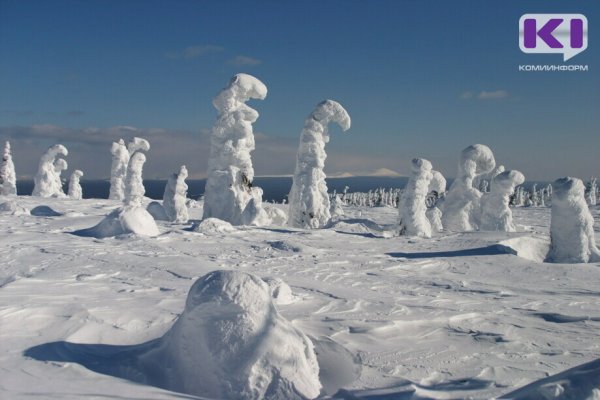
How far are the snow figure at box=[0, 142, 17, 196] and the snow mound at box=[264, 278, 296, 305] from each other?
1440 inches

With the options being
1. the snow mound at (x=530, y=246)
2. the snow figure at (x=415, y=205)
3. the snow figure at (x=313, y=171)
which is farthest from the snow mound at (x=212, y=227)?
the snow mound at (x=530, y=246)

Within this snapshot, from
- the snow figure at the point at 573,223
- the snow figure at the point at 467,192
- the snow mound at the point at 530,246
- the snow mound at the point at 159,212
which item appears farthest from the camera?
the snow mound at the point at 159,212

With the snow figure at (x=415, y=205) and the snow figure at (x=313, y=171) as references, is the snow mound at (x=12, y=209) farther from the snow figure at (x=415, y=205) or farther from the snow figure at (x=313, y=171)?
the snow figure at (x=415, y=205)

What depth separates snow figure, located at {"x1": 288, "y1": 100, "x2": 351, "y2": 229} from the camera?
70.2 feet

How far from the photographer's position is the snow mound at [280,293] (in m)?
7.65

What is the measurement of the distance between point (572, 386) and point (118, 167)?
38202 millimetres

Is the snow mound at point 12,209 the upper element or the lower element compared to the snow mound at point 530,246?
upper

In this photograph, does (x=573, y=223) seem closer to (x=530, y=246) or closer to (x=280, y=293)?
(x=530, y=246)

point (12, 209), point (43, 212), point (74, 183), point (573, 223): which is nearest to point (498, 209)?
point (573, 223)

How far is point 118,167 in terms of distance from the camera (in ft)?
124

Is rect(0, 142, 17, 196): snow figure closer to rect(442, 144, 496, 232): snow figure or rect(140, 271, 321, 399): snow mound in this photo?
rect(442, 144, 496, 232): snow figure

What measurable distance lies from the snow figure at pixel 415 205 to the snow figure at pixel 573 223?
5.82m

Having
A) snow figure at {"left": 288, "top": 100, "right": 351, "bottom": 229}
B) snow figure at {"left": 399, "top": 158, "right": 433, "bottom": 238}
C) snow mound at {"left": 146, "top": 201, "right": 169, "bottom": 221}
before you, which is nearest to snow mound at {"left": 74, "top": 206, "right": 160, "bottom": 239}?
snow mound at {"left": 146, "top": 201, "right": 169, "bottom": 221}

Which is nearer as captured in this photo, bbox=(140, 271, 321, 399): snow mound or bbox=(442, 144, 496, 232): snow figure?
bbox=(140, 271, 321, 399): snow mound
